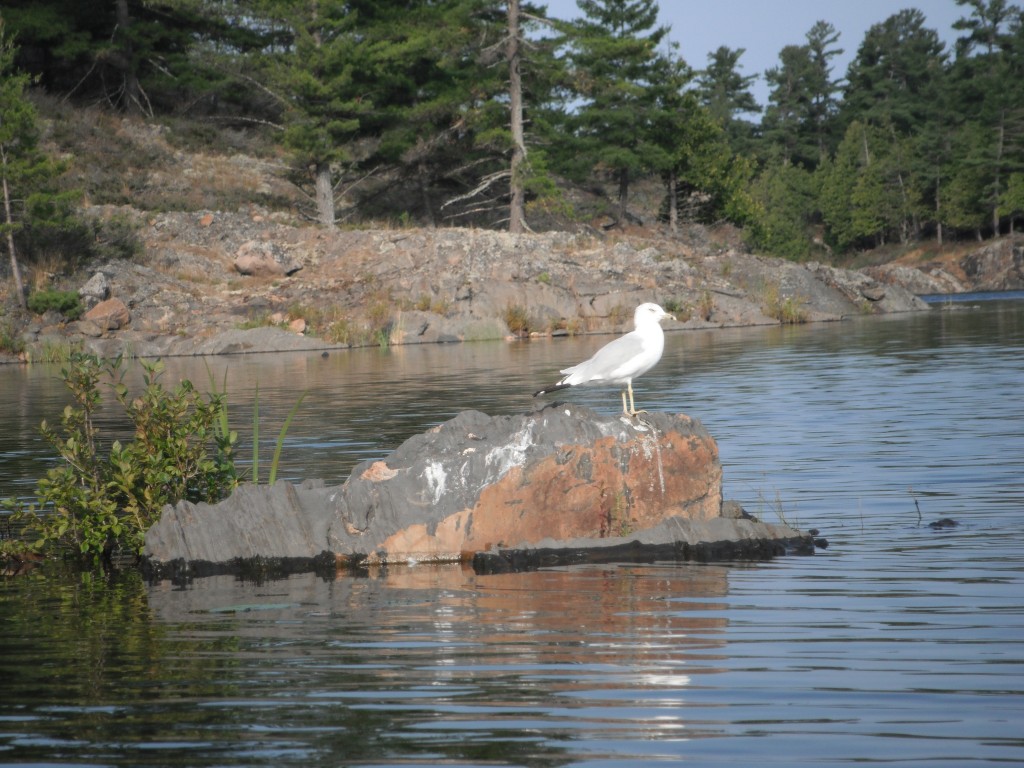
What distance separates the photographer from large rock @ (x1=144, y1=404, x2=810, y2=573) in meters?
9.94

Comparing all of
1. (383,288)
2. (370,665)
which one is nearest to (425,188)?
(383,288)

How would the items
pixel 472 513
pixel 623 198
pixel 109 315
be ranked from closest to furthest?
pixel 472 513 < pixel 109 315 < pixel 623 198

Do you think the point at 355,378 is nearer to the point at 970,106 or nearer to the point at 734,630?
the point at 734,630

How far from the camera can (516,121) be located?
55.1 meters


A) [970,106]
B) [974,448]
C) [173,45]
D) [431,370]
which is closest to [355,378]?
[431,370]

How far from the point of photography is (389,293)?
1831 inches

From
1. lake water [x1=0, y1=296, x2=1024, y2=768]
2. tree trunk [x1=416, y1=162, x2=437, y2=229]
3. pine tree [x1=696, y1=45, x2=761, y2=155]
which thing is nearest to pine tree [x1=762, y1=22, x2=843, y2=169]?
pine tree [x1=696, y1=45, x2=761, y2=155]

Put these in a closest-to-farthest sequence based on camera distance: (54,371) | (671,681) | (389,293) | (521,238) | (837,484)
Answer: (671,681), (837,484), (54,371), (389,293), (521,238)

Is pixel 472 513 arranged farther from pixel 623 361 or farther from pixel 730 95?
pixel 730 95

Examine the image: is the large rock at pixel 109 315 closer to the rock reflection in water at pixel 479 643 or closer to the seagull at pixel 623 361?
the rock reflection in water at pixel 479 643

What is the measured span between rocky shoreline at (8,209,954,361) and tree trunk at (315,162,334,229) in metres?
1.48

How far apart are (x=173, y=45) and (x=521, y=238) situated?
24.2 metres

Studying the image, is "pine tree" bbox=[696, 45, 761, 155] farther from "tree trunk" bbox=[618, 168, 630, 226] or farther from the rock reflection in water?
the rock reflection in water

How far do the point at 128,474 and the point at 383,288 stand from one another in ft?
120
